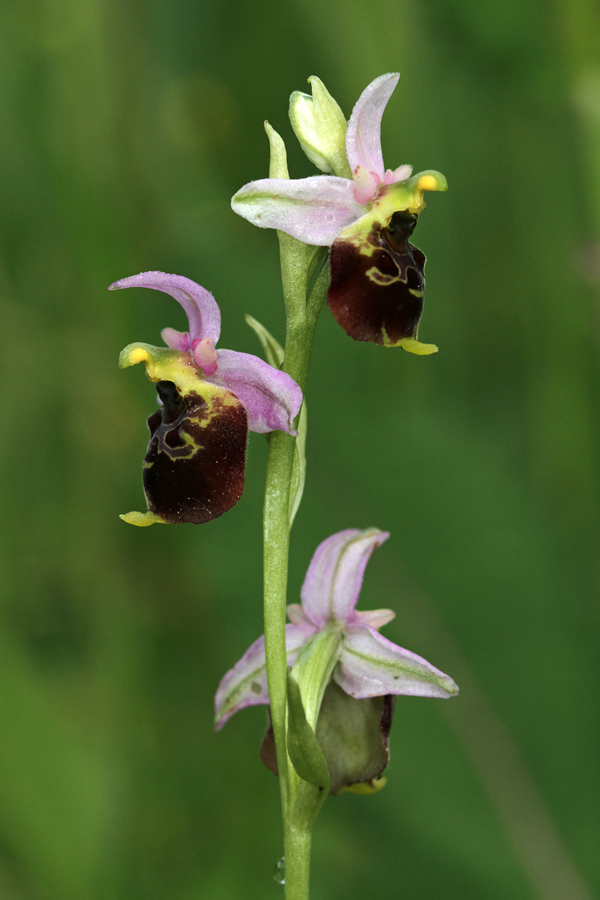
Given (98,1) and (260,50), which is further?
(260,50)

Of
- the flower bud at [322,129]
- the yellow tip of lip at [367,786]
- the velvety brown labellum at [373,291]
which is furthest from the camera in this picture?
the yellow tip of lip at [367,786]

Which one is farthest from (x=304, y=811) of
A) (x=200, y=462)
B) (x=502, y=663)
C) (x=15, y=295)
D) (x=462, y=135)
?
(x=462, y=135)

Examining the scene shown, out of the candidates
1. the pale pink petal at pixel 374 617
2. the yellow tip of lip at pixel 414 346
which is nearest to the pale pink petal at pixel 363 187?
the yellow tip of lip at pixel 414 346

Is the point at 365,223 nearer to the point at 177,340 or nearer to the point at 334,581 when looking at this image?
the point at 177,340

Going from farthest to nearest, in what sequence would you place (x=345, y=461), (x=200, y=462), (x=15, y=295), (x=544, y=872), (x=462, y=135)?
(x=462, y=135), (x=15, y=295), (x=345, y=461), (x=544, y=872), (x=200, y=462)

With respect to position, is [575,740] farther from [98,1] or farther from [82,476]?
[98,1]

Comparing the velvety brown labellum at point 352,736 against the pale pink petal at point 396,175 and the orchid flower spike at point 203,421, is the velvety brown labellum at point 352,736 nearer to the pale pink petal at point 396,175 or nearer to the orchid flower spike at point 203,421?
the orchid flower spike at point 203,421

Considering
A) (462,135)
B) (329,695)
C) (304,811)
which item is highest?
(462,135)
